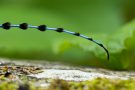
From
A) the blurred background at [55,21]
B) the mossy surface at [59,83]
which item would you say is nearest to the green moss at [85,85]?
the mossy surface at [59,83]

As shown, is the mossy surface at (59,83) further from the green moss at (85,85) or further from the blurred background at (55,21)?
the blurred background at (55,21)

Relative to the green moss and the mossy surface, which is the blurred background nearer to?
the mossy surface

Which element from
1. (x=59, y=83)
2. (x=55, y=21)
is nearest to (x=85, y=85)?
(x=59, y=83)

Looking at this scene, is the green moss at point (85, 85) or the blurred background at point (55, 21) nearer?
the green moss at point (85, 85)

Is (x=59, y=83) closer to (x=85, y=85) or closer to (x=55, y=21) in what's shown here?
(x=85, y=85)

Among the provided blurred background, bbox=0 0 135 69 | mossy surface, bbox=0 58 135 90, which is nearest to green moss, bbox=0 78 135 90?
mossy surface, bbox=0 58 135 90

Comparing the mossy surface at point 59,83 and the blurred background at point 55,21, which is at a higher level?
the blurred background at point 55,21

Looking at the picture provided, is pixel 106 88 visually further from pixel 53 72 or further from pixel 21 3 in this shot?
pixel 21 3

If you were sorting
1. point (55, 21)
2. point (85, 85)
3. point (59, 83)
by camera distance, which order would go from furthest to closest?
point (55, 21), point (85, 85), point (59, 83)
